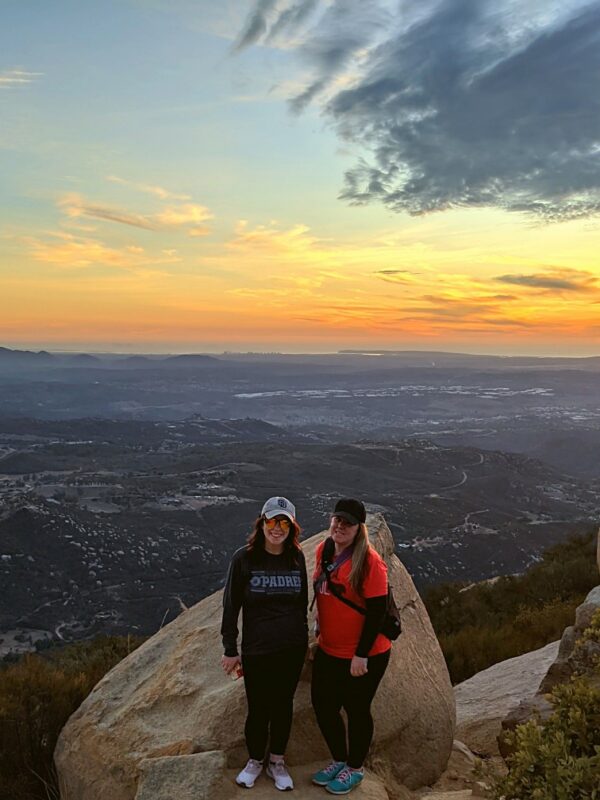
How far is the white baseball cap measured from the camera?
4.60 metres

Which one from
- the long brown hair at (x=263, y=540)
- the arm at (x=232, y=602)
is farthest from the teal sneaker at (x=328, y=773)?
the long brown hair at (x=263, y=540)

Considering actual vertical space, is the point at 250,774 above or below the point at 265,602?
below

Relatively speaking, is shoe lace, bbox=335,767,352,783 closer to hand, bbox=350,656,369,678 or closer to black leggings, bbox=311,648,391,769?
black leggings, bbox=311,648,391,769

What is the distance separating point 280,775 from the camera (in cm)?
466

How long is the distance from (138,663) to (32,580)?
46017 millimetres

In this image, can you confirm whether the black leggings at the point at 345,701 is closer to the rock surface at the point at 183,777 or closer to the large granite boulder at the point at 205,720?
the large granite boulder at the point at 205,720

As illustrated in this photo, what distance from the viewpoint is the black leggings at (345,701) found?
15.3 feet

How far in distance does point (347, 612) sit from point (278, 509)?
91 cm

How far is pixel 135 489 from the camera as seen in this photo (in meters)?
80.2

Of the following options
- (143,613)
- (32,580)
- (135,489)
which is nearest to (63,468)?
(135,489)

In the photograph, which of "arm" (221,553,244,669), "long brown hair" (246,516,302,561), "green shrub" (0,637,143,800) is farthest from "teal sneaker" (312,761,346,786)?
"green shrub" (0,637,143,800)

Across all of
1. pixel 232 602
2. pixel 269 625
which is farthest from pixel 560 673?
pixel 232 602

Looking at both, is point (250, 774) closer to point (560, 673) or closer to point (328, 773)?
point (328, 773)

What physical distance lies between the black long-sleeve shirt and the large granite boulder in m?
0.96
